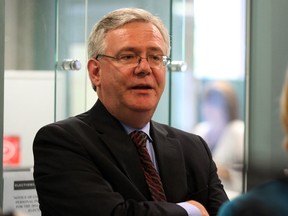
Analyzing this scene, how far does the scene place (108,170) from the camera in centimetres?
254

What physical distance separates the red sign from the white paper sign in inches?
1.9

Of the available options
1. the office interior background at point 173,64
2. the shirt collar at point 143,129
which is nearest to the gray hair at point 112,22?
the shirt collar at point 143,129

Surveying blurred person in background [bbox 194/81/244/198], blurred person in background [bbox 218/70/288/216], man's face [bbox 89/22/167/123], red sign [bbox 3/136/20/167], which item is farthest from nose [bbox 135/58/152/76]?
blurred person in background [bbox 218/70/288/216]

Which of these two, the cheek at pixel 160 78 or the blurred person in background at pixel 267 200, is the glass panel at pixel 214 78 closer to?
the cheek at pixel 160 78

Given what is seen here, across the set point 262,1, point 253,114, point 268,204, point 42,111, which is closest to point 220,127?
point 253,114

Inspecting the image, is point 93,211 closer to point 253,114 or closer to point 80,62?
point 80,62

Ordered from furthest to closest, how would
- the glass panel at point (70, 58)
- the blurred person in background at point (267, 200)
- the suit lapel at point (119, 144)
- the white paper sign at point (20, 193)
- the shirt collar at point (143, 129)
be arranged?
1. the glass panel at point (70, 58)
2. the white paper sign at point (20, 193)
3. the shirt collar at point (143, 129)
4. the suit lapel at point (119, 144)
5. the blurred person in background at point (267, 200)

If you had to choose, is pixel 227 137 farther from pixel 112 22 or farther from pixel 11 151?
pixel 112 22

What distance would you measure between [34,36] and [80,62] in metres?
0.23

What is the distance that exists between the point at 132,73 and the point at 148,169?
0.35 metres

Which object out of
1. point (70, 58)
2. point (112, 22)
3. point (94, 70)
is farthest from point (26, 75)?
point (112, 22)

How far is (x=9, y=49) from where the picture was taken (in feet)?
10.1

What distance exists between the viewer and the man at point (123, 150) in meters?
2.46

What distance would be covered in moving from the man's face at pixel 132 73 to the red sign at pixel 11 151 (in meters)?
0.56
